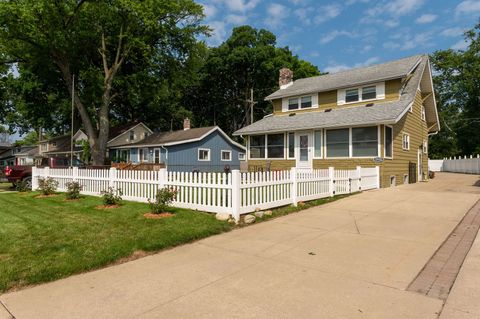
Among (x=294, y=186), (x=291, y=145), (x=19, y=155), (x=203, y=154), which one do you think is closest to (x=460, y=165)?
(x=291, y=145)

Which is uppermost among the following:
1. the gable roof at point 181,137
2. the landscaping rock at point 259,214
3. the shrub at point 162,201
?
the gable roof at point 181,137

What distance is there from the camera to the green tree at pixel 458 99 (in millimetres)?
44594

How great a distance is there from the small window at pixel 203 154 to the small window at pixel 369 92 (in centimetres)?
1485

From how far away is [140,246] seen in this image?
554cm

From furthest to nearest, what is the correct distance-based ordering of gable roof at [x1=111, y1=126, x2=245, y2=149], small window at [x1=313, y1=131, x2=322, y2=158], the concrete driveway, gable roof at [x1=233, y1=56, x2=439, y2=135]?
gable roof at [x1=111, y1=126, x2=245, y2=149], small window at [x1=313, y1=131, x2=322, y2=158], gable roof at [x1=233, y1=56, x2=439, y2=135], the concrete driveway

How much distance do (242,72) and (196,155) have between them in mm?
19763

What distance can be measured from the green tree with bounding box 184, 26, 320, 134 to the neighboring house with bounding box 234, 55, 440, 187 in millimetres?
19524

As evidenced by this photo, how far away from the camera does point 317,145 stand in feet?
60.2

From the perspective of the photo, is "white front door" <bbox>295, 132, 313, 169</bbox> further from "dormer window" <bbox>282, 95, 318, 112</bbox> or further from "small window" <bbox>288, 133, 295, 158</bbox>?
"dormer window" <bbox>282, 95, 318, 112</bbox>

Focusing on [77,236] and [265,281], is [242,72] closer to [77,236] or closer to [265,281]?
[77,236]

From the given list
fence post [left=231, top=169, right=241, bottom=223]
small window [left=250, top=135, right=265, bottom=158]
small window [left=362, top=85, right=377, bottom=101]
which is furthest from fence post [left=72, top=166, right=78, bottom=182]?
small window [left=362, top=85, right=377, bottom=101]

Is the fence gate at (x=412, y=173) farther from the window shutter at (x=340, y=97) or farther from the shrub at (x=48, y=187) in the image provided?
the shrub at (x=48, y=187)

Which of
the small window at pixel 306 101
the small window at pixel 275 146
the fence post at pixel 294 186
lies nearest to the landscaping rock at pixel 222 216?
the fence post at pixel 294 186

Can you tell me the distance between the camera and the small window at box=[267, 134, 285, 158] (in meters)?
20.1
